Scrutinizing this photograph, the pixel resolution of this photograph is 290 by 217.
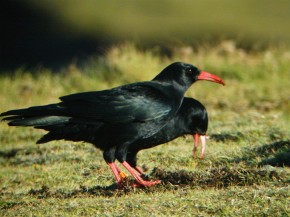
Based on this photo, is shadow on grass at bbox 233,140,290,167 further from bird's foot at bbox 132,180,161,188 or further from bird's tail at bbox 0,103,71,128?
bird's tail at bbox 0,103,71,128

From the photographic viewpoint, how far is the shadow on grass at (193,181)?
24.2 feet

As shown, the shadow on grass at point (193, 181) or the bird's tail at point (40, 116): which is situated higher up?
the bird's tail at point (40, 116)

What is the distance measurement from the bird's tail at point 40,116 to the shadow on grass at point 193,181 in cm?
74

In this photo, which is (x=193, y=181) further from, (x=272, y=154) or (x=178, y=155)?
(x=178, y=155)

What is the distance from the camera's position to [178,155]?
9219mm

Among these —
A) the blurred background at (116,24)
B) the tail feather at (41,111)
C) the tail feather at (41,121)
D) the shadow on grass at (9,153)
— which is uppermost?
the blurred background at (116,24)

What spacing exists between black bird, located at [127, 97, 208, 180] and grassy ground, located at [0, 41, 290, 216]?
279 mm

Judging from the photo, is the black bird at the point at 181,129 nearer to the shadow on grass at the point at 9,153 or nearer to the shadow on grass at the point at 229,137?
the shadow on grass at the point at 229,137

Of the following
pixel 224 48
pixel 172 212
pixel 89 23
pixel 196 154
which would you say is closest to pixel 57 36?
pixel 89 23

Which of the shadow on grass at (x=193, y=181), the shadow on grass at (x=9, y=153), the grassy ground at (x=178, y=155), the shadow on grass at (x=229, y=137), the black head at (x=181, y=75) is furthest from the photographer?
the shadow on grass at (x=9, y=153)

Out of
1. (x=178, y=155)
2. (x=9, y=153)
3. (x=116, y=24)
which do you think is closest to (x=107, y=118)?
(x=178, y=155)

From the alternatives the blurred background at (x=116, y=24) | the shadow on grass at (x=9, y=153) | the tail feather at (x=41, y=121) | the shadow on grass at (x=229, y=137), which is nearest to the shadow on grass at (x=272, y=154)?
the shadow on grass at (x=229, y=137)

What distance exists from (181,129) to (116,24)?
3308 cm

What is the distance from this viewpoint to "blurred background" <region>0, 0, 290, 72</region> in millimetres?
33438
